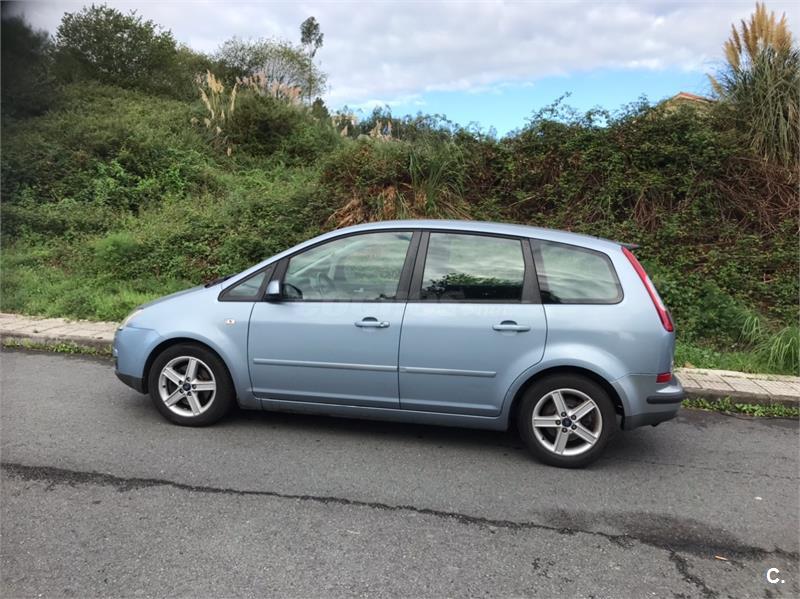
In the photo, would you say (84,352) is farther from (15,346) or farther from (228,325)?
(228,325)

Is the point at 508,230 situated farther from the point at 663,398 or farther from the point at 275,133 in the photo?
the point at 275,133

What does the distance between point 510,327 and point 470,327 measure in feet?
0.87

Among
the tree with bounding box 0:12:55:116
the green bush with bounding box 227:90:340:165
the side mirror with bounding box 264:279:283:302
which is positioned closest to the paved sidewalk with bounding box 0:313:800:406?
the side mirror with bounding box 264:279:283:302

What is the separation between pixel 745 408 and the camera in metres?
5.46

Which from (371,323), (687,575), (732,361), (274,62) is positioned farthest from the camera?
(274,62)

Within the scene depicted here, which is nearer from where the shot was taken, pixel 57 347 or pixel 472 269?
pixel 472 269

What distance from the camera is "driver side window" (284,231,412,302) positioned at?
4.29 meters

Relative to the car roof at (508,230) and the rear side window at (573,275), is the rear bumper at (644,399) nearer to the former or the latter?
the rear side window at (573,275)

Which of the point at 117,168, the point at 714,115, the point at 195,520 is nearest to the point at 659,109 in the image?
the point at 714,115

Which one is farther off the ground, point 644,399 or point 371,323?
point 371,323

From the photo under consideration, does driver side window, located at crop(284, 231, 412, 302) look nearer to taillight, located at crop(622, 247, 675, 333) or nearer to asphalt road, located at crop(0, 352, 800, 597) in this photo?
asphalt road, located at crop(0, 352, 800, 597)

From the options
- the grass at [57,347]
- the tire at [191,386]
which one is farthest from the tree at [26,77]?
the tire at [191,386]

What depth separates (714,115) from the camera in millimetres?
9539

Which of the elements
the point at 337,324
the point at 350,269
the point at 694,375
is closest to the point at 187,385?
the point at 337,324
